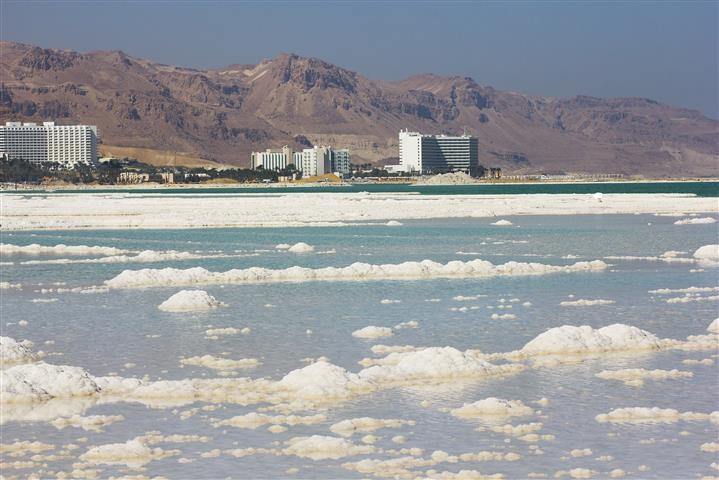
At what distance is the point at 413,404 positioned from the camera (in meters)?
17.2

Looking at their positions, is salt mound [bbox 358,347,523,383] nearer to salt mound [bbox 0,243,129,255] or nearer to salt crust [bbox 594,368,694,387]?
salt crust [bbox 594,368,694,387]

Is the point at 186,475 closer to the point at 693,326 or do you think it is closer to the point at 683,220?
the point at 693,326

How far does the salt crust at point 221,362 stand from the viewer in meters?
20.1

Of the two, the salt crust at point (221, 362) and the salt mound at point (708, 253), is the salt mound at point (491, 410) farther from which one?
the salt mound at point (708, 253)

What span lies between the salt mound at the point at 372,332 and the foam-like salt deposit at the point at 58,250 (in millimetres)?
24670

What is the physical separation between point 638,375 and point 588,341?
2.33 meters

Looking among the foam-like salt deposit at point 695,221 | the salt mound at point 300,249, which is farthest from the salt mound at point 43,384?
the foam-like salt deposit at point 695,221

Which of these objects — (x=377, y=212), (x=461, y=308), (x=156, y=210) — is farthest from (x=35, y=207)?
(x=461, y=308)

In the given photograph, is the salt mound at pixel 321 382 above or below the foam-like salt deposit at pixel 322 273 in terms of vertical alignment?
below

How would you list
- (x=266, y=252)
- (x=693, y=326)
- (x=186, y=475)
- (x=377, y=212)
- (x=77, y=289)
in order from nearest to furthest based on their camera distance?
(x=186, y=475) → (x=693, y=326) → (x=77, y=289) → (x=266, y=252) → (x=377, y=212)

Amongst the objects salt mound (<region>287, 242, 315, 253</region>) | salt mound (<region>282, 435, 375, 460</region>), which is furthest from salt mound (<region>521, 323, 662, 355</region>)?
salt mound (<region>287, 242, 315, 253</region>)

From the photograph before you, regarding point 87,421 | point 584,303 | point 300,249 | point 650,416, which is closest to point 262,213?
point 300,249

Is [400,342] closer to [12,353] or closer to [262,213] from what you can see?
[12,353]

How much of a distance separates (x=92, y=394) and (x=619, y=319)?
13128mm
